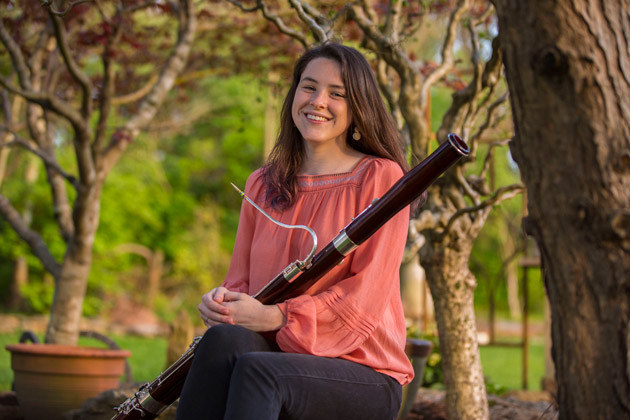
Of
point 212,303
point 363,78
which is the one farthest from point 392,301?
point 363,78

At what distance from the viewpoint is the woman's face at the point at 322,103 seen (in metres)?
2.54

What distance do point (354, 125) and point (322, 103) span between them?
0.16 m

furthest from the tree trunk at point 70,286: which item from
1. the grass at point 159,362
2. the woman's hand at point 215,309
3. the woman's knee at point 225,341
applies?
the woman's knee at point 225,341

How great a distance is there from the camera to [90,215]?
4961mm

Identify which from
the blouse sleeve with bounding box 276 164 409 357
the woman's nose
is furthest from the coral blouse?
the woman's nose

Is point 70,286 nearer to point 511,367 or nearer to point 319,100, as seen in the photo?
point 319,100

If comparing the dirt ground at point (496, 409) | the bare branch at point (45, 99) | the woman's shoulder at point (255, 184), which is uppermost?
the bare branch at point (45, 99)

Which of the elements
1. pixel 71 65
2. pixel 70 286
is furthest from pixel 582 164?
pixel 70 286

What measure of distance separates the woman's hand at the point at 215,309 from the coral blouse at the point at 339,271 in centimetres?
18

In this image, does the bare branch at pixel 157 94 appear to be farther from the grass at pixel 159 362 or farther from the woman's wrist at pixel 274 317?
the woman's wrist at pixel 274 317

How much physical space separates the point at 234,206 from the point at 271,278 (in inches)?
668

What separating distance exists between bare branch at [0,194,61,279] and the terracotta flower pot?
1.02 m

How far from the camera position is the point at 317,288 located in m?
2.36

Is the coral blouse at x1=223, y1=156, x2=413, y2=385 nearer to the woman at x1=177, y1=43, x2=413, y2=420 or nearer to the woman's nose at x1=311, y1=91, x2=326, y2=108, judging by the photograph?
the woman at x1=177, y1=43, x2=413, y2=420
